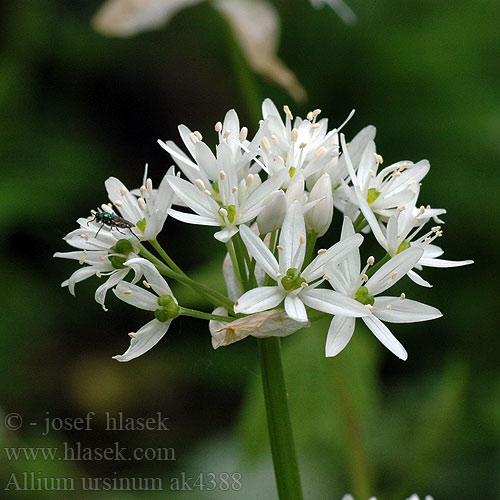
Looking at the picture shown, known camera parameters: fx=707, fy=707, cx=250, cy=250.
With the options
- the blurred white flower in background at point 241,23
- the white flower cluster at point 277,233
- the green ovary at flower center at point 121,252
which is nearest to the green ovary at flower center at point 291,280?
the white flower cluster at point 277,233

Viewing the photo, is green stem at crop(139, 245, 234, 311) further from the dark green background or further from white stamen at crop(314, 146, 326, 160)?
the dark green background

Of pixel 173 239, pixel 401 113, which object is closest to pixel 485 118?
pixel 401 113

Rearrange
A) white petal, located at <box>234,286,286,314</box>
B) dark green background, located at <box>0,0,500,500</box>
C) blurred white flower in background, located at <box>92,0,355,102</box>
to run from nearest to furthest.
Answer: white petal, located at <box>234,286,286,314</box>, blurred white flower in background, located at <box>92,0,355,102</box>, dark green background, located at <box>0,0,500,500</box>

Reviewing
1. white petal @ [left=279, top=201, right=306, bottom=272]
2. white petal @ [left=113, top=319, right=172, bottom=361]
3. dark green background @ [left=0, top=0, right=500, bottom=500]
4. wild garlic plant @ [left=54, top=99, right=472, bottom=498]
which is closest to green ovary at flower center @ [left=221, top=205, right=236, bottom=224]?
wild garlic plant @ [left=54, top=99, right=472, bottom=498]

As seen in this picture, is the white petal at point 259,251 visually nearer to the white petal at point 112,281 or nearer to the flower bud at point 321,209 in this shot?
the flower bud at point 321,209

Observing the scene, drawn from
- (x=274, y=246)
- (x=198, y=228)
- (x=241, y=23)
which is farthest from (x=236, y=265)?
(x=198, y=228)

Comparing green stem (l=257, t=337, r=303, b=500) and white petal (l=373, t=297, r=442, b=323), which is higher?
white petal (l=373, t=297, r=442, b=323)

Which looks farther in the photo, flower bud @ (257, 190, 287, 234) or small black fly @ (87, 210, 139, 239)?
small black fly @ (87, 210, 139, 239)

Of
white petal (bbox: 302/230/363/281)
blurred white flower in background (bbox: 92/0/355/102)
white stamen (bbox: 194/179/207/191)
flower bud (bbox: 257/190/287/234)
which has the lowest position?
white petal (bbox: 302/230/363/281)

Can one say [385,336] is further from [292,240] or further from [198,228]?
[198,228]
